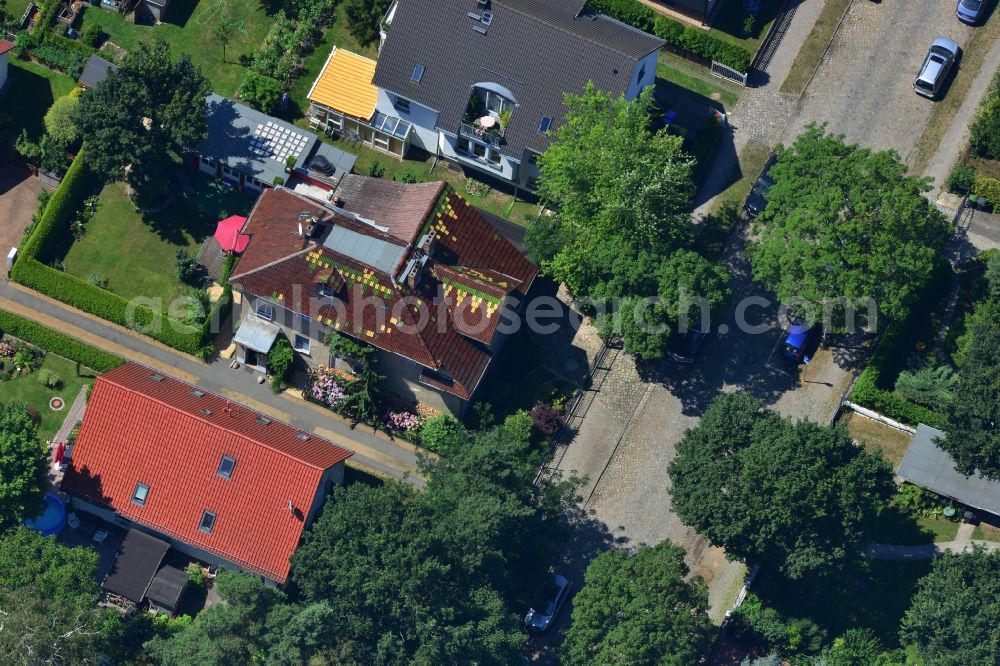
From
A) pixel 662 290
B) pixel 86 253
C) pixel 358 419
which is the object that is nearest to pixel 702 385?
pixel 662 290

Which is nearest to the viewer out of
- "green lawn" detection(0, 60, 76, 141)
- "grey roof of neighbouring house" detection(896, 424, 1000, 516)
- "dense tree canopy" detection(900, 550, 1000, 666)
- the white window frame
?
"dense tree canopy" detection(900, 550, 1000, 666)

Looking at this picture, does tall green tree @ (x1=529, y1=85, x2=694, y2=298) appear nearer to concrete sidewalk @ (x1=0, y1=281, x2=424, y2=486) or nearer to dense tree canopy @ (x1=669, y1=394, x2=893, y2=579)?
dense tree canopy @ (x1=669, y1=394, x2=893, y2=579)

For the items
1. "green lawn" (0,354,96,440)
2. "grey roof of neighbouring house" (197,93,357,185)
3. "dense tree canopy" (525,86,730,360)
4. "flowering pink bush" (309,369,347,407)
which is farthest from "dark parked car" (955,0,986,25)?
"green lawn" (0,354,96,440)

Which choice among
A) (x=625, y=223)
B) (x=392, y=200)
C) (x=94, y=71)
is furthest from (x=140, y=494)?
(x=625, y=223)

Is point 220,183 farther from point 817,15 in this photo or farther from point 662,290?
point 817,15

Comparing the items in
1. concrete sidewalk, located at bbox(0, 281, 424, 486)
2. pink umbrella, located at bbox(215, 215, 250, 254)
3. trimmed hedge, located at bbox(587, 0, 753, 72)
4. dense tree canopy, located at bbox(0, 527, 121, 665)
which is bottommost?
dense tree canopy, located at bbox(0, 527, 121, 665)

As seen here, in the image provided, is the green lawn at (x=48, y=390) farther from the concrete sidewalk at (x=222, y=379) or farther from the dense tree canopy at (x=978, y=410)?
the dense tree canopy at (x=978, y=410)
